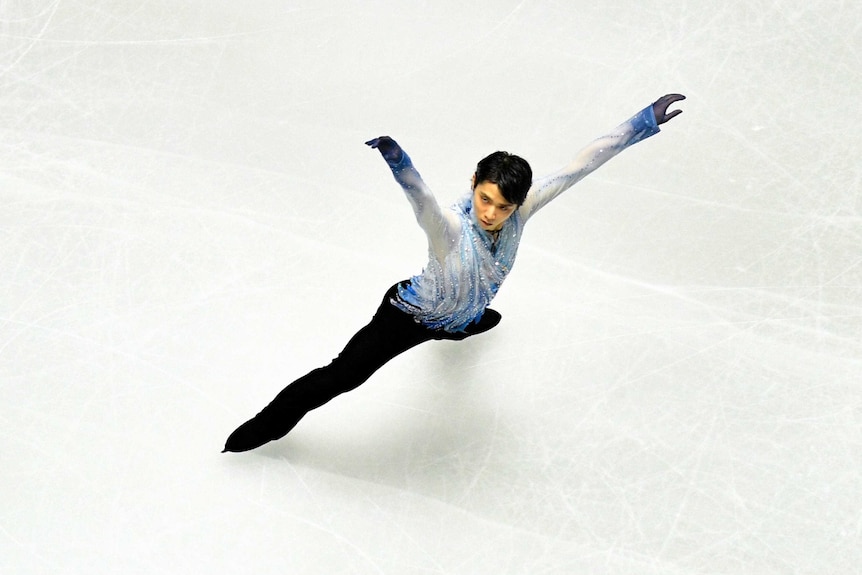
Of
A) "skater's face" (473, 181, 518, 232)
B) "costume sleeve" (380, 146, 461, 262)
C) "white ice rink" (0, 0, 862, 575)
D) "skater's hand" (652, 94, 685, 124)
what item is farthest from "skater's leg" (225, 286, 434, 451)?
"skater's hand" (652, 94, 685, 124)

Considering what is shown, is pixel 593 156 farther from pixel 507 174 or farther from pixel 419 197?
pixel 419 197

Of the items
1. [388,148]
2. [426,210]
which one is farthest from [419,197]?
[388,148]

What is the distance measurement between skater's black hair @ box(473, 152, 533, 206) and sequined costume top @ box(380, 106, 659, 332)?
0.17 m

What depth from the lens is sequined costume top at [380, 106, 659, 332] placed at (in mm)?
2945

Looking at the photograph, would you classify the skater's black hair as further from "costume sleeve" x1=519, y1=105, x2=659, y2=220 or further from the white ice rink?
the white ice rink

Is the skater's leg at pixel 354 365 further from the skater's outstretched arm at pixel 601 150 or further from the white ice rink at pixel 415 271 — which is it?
the skater's outstretched arm at pixel 601 150

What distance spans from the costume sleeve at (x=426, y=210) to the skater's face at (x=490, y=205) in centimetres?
8

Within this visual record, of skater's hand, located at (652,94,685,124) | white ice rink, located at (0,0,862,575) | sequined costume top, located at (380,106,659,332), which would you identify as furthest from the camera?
white ice rink, located at (0,0,862,575)

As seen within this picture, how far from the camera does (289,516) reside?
10.9 feet

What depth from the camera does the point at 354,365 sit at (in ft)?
10.5

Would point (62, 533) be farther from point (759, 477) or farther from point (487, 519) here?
point (759, 477)

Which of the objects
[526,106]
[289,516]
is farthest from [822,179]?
[289,516]

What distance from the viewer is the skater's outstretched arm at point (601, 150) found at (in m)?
3.06

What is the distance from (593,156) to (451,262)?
0.52 metres
